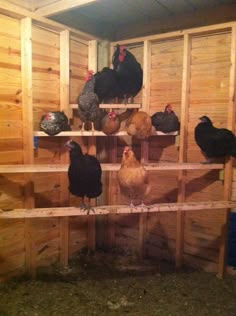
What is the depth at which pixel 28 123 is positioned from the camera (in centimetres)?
228

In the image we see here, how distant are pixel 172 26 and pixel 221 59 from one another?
1.94ft

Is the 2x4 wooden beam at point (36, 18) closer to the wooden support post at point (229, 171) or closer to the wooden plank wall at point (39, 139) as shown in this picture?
the wooden plank wall at point (39, 139)

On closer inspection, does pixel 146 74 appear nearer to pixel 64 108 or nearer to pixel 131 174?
pixel 64 108

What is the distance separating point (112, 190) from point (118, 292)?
1.09 metres

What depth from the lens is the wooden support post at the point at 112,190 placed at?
3.05 m

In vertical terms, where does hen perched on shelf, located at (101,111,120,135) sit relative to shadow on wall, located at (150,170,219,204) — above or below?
above

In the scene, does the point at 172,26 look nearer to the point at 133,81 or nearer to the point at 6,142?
the point at 133,81

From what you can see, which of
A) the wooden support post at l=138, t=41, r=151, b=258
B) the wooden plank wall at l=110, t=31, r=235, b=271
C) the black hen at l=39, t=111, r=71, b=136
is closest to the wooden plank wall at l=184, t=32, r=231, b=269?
the wooden plank wall at l=110, t=31, r=235, b=271

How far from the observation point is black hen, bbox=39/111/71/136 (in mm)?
2289

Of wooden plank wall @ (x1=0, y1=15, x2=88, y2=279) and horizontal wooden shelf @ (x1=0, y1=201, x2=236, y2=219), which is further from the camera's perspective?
wooden plank wall @ (x1=0, y1=15, x2=88, y2=279)

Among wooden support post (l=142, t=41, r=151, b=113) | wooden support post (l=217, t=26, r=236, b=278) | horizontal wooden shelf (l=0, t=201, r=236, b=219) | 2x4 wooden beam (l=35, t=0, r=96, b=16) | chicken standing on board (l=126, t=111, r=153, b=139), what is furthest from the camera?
wooden support post (l=142, t=41, r=151, b=113)

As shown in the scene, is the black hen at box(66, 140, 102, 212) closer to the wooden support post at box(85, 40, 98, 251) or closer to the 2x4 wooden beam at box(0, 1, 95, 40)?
the wooden support post at box(85, 40, 98, 251)

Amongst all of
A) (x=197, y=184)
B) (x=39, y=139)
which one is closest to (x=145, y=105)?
(x=197, y=184)

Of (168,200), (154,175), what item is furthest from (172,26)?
(168,200)
